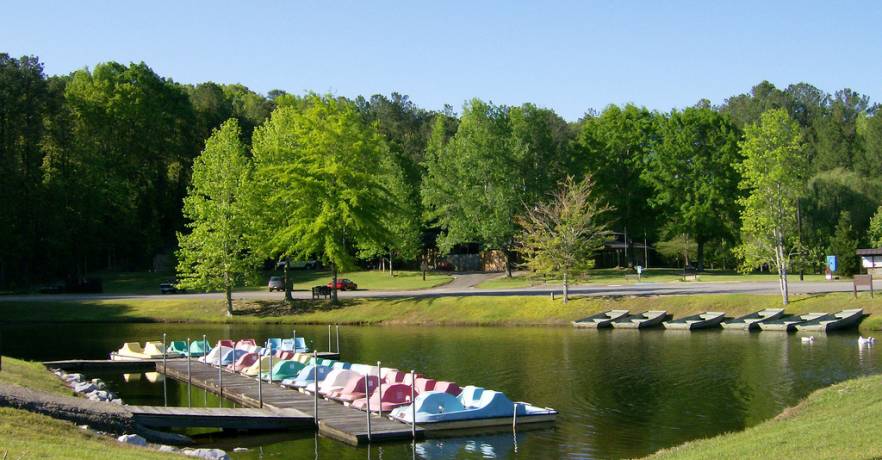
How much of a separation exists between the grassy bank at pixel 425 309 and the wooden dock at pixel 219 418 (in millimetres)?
32331

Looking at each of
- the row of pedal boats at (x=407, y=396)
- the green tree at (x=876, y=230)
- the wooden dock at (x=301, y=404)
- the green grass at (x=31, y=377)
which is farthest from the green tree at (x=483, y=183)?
the green grass at (x=31, y=377)

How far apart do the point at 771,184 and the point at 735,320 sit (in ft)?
32.3

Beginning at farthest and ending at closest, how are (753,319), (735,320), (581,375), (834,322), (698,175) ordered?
(698,175) → (735,320) → (753,319) → (834,322) → (581,375)

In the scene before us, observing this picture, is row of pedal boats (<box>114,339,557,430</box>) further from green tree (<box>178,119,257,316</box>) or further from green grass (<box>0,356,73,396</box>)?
green tree (<box>178,119,257,316</box>)

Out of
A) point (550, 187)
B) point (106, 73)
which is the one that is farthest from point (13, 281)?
point (550, 187)

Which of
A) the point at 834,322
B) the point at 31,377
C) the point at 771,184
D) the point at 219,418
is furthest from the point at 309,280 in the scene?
the point at 219,418

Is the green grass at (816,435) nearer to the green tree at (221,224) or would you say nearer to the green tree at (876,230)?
the green tree at (221,224)

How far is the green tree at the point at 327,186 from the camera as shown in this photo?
223 ft

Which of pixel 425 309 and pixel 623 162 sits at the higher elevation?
pixel 623 162

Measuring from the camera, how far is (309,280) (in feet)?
305

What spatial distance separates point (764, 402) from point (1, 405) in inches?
888

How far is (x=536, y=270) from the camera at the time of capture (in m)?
64.3

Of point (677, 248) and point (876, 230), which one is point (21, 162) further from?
point (876, 230)

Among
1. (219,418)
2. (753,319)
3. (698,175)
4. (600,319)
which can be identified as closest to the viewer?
(219,418)
